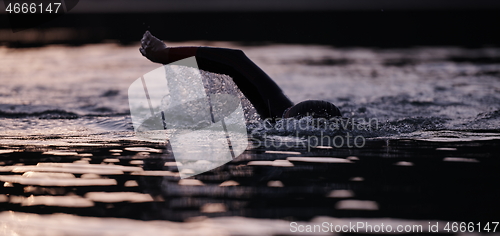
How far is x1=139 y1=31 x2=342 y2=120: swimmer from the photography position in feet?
18.9

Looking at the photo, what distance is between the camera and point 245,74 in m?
6.00

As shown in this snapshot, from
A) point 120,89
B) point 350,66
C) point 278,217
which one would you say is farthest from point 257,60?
point 278,217

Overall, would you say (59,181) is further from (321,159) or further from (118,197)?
(321,159)

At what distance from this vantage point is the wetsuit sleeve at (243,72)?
584cm

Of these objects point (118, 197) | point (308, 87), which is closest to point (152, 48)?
point (118, 197)

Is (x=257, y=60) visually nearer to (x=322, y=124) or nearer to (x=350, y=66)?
(x=350, y=66)

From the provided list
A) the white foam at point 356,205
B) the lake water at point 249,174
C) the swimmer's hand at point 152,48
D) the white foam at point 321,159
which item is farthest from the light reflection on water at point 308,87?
the white foam at point 356,205

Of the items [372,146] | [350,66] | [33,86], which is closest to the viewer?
[372,146]

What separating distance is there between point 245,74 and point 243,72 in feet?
0.11

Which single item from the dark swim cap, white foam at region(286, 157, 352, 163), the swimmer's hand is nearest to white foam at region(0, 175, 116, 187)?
white foam at region(286, 157, 352, 163)

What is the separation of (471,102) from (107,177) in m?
6.43

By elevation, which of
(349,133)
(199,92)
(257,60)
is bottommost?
(349,133)

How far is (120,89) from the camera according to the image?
10.0 metres

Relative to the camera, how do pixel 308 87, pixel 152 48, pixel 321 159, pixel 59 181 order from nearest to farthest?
pixel 59 181 → pixel 321 159 → pixel 152 48 → pixel 308 87
